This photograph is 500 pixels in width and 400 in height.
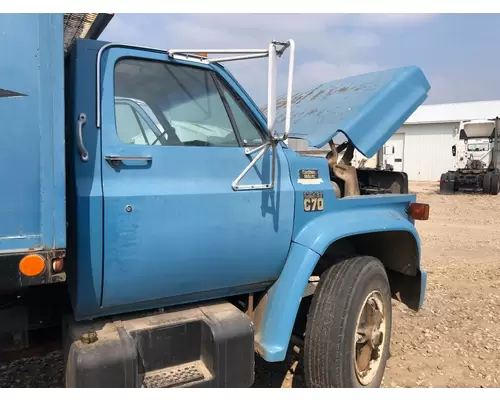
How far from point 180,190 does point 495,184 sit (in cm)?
1756

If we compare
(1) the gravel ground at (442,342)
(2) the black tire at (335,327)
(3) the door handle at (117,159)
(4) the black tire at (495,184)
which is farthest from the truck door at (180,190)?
(4) the black tire at (495,184)

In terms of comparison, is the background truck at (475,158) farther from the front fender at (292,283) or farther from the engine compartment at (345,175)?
the front fender at (292,283)

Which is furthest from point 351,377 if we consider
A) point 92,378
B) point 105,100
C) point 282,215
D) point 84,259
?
point 105,100

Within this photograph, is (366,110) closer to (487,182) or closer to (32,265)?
(32,265)

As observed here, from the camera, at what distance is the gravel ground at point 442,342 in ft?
11.4

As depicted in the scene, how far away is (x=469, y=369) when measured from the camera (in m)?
3.65

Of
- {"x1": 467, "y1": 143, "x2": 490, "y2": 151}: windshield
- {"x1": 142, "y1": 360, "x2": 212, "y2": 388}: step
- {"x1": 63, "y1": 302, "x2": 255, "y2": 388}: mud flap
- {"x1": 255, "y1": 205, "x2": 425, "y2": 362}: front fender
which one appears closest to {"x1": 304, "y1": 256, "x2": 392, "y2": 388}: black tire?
{"x1": 255, "y1": 205, "x2": 425, "y2": 362}: front fender

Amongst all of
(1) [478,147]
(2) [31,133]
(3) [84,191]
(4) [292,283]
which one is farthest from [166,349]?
(1) [478,147]

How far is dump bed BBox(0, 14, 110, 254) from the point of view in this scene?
1.83m

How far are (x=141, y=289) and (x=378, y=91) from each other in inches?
84.0
